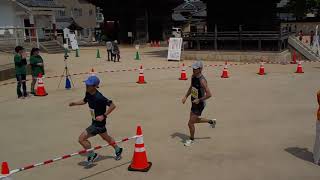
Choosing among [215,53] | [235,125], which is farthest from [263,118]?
[215,53]

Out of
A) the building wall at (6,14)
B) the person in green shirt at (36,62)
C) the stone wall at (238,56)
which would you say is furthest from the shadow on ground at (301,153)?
the building wall at (6,14)

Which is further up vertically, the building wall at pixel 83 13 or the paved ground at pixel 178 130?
the building wall at pixel 83 13

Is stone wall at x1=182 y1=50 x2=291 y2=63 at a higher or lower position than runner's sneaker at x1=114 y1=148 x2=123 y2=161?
higher

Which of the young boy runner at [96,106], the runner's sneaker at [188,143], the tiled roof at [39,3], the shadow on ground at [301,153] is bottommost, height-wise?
the shadow on ground at [301,153]

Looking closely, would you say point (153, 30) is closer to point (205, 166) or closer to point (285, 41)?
point (285, 41)

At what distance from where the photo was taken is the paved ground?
6.32m

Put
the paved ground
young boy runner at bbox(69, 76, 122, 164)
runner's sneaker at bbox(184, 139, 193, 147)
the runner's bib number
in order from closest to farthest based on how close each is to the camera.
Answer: young boy runner at bbox(69, 76, 122, 164), the paved ground, the runner's bib number, runner's sneaker at bbox(184, 139, 193, 147)

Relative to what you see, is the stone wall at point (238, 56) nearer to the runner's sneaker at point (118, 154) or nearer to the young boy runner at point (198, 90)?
the young boy runner at point (198, 90)

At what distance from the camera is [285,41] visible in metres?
25.2

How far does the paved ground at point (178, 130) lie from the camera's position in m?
6.32

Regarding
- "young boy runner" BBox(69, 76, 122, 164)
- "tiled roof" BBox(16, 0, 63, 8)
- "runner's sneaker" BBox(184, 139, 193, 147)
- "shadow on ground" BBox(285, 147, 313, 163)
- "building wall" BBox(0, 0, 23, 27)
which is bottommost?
"shadow on ground" BBox(285, 147, 313, 163)

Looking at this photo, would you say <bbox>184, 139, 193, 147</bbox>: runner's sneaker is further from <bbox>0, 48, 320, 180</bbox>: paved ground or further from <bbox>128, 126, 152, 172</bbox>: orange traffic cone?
<bbox>128, 126, 152, 172</bbox>: orange traffic cone

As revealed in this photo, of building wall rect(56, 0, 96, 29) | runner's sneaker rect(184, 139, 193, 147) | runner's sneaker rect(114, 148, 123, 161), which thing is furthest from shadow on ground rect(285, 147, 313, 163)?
building wall rect(56, 0, 96, 29)

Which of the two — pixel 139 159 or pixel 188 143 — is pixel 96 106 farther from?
pixel 188 143
